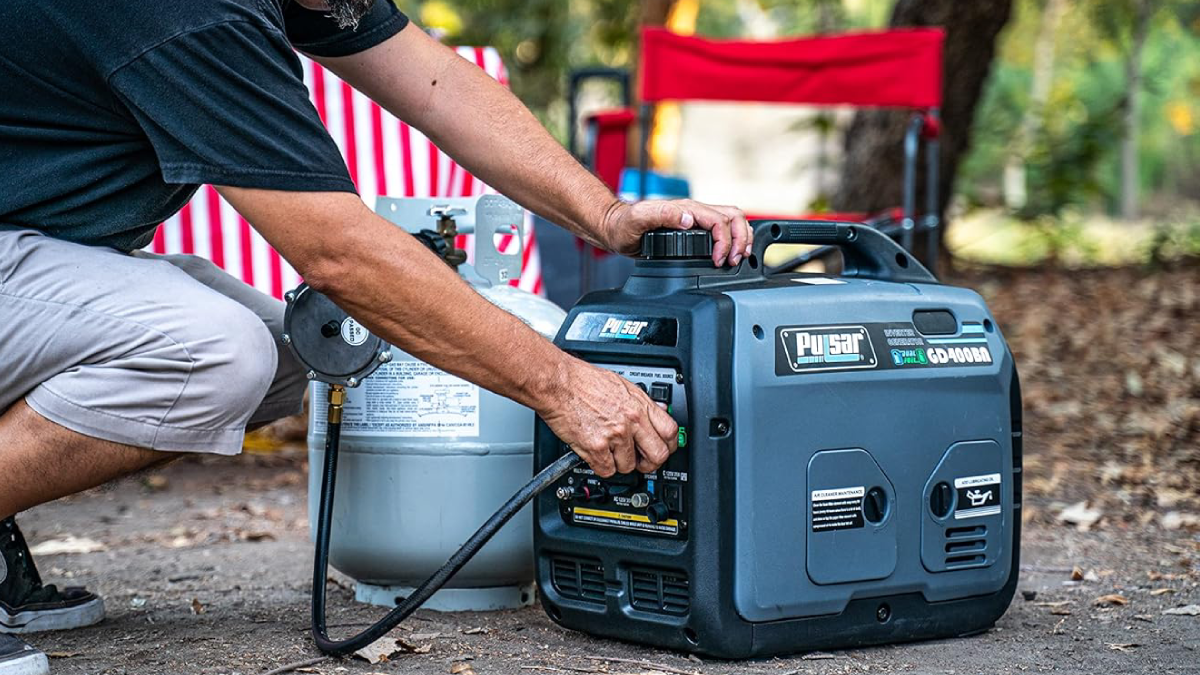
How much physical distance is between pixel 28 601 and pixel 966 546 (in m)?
1.65

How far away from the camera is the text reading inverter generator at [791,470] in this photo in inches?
78.7

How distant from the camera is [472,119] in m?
2.45

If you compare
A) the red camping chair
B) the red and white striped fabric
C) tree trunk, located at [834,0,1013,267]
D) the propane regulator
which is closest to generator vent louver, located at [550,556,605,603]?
the propane regulator

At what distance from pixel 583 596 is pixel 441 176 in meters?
2.08

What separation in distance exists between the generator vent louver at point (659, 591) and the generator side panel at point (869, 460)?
0.09 m

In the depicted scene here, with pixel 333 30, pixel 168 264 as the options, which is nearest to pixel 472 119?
pixel 333 30

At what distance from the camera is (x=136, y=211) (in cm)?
205

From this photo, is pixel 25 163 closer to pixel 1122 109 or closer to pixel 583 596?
pixel 583 596

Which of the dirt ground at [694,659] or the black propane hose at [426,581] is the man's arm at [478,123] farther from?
the dirt ground at [694,659]

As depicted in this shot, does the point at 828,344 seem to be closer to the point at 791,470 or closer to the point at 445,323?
the point at 791,470

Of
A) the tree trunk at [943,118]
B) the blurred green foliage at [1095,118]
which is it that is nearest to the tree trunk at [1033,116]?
the blurred green foliage at [1095,118]

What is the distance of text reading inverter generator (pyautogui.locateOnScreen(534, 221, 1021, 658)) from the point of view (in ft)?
6.56

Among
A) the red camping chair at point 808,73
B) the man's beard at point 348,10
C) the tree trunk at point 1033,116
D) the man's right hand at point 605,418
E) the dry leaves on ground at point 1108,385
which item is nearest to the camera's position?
the man's right hand at point 605,418

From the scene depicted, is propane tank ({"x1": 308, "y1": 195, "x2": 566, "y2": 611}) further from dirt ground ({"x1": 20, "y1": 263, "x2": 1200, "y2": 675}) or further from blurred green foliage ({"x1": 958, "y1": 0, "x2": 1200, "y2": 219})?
blurred green foliage ({"x1": 958, "y1": 0, "x2": 1200, "y2": 219})
